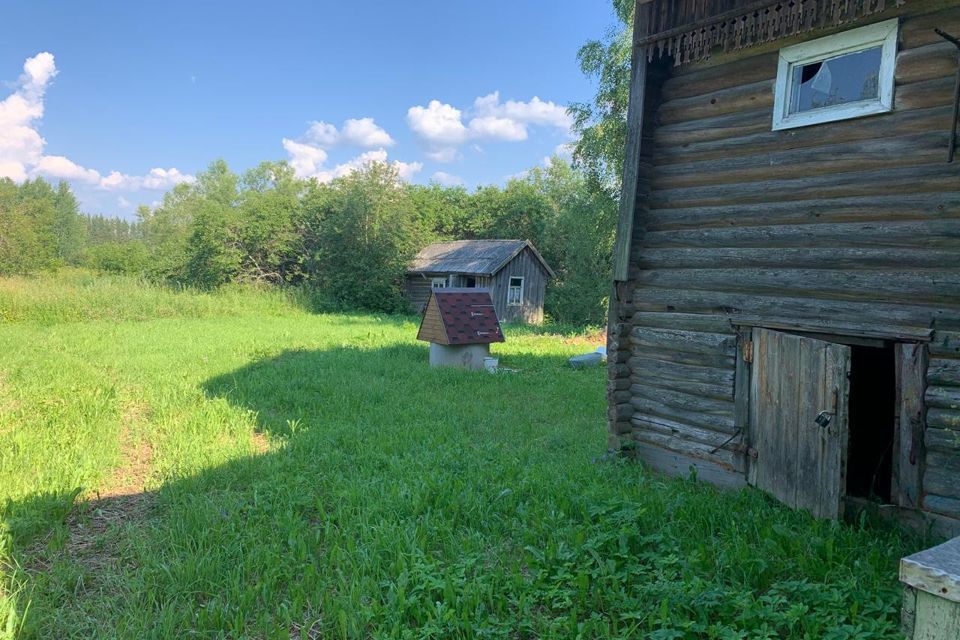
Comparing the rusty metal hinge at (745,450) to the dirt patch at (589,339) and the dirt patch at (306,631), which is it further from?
the dirt patch at (589,339)

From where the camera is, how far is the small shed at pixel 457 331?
1343 cm

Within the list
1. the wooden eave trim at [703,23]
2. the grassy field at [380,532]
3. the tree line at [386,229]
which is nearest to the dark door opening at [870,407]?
the grassy field at [380,532]

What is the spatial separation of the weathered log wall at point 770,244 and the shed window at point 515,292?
21.1 meters

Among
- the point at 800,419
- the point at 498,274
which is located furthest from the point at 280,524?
the point at 498,274

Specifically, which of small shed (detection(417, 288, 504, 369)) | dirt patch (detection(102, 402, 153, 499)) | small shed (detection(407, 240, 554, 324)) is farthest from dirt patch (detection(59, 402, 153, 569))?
small shed (detection(407, 240, 554, 324))

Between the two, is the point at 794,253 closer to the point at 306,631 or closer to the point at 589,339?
the point at 306,631

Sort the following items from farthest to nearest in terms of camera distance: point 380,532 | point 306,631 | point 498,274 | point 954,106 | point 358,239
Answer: point 358,239, point 498,274, point 380,532, point 954,106, point 306,631

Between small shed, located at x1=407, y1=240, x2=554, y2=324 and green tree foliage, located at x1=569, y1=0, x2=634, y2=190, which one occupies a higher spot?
green tree foliage, located at x1=569, y1=0, x2=634, y2=190

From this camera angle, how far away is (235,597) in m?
4.02

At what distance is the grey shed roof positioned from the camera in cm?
2708

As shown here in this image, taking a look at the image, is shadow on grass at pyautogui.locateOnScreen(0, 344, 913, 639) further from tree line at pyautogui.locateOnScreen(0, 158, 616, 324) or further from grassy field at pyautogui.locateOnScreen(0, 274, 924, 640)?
tree line at pyautogui.locateOnScreen(0, 158, 616, 324)

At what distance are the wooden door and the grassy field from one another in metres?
0.24

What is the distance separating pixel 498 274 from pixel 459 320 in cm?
1380

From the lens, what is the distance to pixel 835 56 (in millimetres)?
5355
